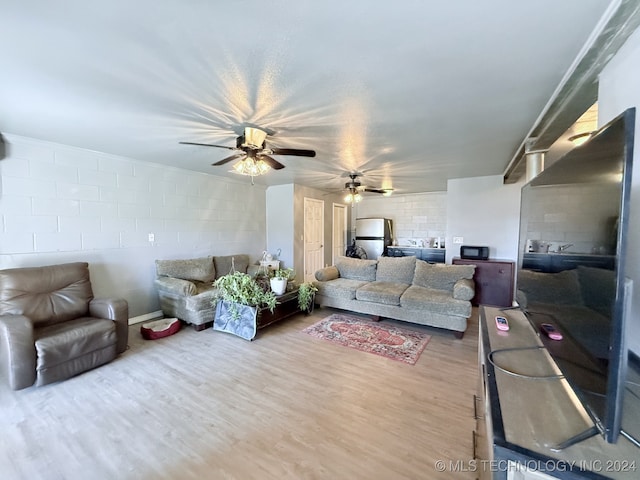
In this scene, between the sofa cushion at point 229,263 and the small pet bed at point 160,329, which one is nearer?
the small pet bed at point 160,329

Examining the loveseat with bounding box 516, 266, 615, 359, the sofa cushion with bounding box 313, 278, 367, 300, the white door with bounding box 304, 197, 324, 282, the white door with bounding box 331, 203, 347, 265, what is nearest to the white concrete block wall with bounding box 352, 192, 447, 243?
the white door with bounding box 331, 203, 347, 265

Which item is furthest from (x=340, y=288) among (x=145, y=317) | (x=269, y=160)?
(x=145, y=317)

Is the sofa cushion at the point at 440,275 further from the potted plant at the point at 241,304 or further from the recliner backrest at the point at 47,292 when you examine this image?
the recliner backrest at the point at 47,292

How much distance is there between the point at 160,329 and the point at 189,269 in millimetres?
1010

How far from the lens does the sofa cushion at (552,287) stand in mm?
1030

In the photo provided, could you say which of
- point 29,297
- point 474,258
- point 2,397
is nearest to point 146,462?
point 2,397

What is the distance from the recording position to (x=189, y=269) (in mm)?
4023

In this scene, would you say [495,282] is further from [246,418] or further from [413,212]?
[246,418]

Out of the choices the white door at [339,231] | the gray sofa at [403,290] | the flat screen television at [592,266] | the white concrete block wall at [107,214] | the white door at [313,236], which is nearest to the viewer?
the flat screen television at [592,266]

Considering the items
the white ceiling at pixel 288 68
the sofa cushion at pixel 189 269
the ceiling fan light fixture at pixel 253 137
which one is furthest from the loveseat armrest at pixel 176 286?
the ceiling fan light fixture at pixel 253 137

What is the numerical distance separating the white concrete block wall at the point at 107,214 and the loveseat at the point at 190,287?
304 mm

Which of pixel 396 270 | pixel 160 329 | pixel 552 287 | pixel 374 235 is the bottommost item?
pixel 160 329

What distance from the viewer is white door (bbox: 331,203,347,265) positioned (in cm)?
702

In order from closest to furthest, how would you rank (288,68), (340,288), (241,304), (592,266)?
(592,266), (288,68), (241,304), (340,288)
